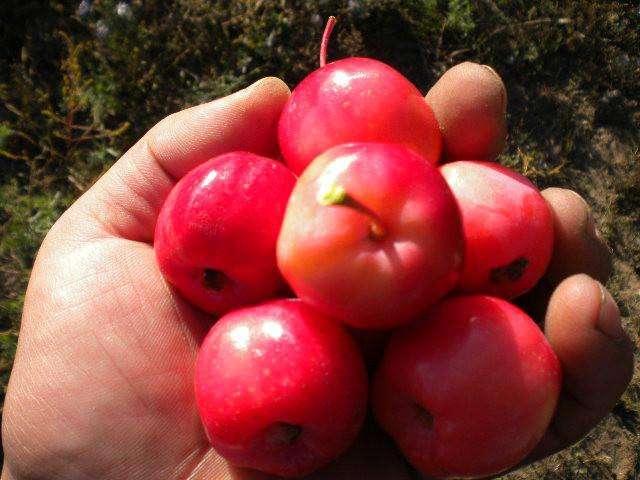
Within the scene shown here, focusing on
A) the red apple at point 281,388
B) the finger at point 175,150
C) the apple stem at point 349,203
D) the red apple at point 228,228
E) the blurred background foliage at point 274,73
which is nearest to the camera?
the apple stem at point 349,203

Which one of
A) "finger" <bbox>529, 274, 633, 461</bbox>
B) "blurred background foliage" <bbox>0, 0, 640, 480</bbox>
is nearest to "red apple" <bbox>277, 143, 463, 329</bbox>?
"finger" <bbox>529, 274, 633, 461</bbox>

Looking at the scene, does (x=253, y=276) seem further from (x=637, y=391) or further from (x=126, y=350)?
(x=637, y=391)

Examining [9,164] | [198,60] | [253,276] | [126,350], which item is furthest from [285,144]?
[9,164]

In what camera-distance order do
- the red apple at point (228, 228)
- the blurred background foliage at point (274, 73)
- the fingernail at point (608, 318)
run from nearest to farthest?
the red apple at point (228, 228) → the fingernail at point (608, 318) → the blurred background foliage at point (274, 73)

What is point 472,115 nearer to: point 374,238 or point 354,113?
point 354,113

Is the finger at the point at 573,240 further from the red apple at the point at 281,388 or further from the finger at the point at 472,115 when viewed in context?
the red apple at the point at 281,388

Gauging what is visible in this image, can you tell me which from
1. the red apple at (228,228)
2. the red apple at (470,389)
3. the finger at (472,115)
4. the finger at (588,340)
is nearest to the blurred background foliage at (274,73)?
the finger at (472,115)
